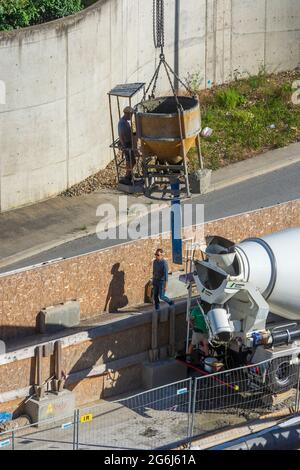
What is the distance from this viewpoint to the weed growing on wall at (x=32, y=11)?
1214 inches

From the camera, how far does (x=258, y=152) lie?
3344 centimetres

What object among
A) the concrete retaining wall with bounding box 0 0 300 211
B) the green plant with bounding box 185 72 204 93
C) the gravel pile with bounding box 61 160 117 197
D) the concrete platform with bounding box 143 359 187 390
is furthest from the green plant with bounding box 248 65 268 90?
the concrete platform with bounding box 143 359 187 390

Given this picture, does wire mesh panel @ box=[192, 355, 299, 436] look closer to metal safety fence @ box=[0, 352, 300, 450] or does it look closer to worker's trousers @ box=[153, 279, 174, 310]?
metal safety fence @ box=[0, 352, 300, 450]

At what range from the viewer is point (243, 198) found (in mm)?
30938

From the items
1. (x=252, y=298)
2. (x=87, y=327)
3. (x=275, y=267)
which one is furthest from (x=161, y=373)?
(x=275, y=267)

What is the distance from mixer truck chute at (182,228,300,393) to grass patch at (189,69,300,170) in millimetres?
9350

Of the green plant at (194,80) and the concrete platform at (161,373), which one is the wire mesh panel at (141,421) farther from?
the green plant at (194,80)

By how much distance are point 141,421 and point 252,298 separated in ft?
9.33

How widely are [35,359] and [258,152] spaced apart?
1337cm

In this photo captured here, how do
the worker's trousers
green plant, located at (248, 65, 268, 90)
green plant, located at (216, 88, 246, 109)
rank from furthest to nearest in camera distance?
green plant, located at (248, 65, 268, 90)
green plant, located at (216, 88, 246, 109)
the worker's trousers

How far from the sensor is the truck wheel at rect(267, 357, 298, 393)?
2202 cm
